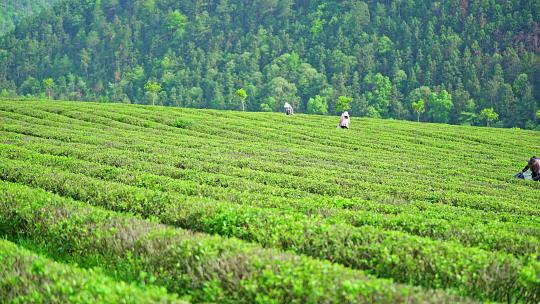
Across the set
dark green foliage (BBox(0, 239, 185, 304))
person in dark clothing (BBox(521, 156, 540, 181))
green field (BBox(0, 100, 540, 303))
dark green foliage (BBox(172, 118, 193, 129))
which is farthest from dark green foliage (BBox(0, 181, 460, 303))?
dark green foliage (BBox(172, 118, 193, 129))

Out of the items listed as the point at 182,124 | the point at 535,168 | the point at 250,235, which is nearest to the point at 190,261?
the point at 250,235

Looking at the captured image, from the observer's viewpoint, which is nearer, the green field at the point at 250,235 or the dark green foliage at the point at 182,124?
the green field at the point at 250,235

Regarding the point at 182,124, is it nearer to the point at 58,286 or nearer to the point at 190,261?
the point at 190,261

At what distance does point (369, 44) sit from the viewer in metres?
194

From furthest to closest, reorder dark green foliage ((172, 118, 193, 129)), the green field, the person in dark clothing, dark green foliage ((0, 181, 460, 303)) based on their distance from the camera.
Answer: dark green foliage ((172, 118, 193, 129)), the person in dark clothing, the green field, dark green foliage ((0, 181, 460, 303))

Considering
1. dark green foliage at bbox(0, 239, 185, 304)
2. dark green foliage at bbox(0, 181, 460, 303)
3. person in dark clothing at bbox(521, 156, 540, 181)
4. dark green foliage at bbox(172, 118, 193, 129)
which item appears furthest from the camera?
dark green foliage at bbox(172, 118, 193, 129)

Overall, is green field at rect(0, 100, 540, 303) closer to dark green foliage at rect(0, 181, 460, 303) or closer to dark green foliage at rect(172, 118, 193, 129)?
dark green foliage at rect(0, 181, 460, 303)

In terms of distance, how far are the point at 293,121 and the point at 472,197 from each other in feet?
138

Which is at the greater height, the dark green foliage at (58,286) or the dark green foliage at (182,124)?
the dark green foliage at (182,124)

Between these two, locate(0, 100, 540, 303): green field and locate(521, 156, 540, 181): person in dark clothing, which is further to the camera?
locate(521, 156, 540, 181): person in dark clothing

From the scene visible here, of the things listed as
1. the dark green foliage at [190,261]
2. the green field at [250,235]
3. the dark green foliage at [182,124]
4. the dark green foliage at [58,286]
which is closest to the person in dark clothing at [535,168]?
the green field at [250,235]

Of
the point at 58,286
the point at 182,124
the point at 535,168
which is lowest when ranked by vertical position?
the point at 58,286

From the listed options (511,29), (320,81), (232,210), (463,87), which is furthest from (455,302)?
(511,29)

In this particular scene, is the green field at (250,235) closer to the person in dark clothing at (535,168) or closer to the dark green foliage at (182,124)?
the person in dark clothing at (535,168)
